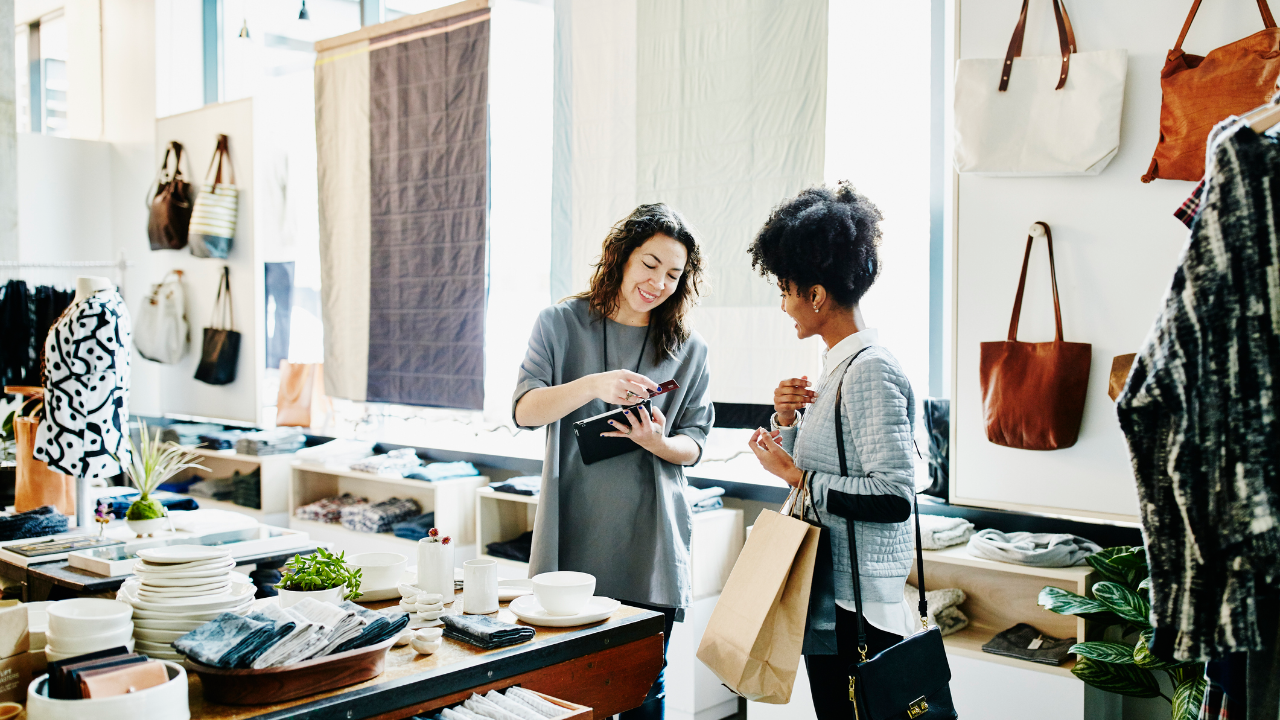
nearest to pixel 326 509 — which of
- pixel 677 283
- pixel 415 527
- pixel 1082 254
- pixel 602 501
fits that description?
pixel 415 527

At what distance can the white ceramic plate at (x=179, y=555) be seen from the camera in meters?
1.57

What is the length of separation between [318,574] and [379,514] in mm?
3007

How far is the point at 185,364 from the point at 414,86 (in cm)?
273

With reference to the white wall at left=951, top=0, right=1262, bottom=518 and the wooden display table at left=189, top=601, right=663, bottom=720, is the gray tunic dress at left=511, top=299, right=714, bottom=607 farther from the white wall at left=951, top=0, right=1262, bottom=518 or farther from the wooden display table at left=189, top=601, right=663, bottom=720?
the white wall at left=951, top=0, right=1262, bottom=518

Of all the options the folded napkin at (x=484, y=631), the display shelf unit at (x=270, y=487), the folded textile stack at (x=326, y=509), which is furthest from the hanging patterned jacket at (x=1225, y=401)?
the display shelf unit at (x=270, y=487)

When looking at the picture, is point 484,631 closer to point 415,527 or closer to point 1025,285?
point 1025,285

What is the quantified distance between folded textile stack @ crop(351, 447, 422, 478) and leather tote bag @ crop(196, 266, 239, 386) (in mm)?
1487

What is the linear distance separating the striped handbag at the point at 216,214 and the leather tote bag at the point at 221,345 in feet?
0.74

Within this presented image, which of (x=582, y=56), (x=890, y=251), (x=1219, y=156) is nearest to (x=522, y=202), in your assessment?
(x=582, y=56)

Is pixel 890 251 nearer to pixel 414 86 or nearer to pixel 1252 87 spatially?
pixel 1252 87

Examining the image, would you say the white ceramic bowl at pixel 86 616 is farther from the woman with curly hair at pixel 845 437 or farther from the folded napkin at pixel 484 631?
the woman with curly hair at pixel 845 437

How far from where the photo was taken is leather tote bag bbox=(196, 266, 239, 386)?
5730mm

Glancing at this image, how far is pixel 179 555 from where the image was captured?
1.58 meters

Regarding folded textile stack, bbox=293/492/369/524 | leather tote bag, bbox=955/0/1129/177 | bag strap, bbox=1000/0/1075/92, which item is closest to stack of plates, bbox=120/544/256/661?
leather tote bag, bbox=955/0/1129/177
